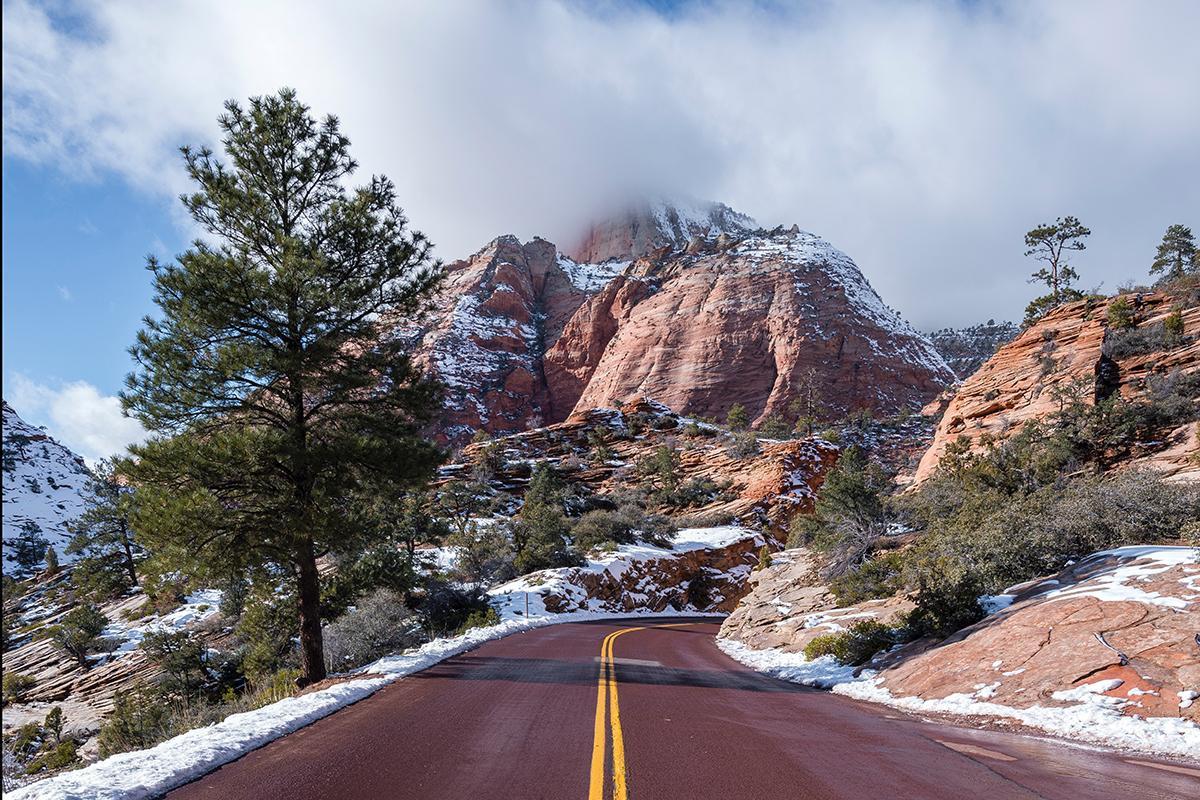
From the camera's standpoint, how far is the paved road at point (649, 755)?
554 cm

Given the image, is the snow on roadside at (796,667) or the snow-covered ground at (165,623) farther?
the snow-covered ground at (165,623)

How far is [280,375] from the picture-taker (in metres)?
12.5

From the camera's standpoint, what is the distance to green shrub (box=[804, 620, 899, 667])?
39.4ft

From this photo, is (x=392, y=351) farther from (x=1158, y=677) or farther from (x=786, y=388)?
(x=786, y=388)

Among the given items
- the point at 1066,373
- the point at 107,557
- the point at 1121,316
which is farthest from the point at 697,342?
the point at 107,557

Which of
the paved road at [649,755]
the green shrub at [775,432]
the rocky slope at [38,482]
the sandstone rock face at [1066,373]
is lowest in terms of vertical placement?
the paved road at [649,755]

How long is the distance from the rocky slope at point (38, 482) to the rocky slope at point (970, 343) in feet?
565

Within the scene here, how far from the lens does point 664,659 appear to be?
1474cm

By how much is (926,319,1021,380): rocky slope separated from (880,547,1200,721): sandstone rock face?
12006cm

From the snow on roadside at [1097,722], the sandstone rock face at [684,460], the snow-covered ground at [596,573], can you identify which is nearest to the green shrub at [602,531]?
the snow-covered ground at [596,573]

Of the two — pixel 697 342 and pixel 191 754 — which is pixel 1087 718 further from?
pixel 697 342

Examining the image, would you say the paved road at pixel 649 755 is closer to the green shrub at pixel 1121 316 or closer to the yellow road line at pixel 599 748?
the yellow road line at pixel 599 748

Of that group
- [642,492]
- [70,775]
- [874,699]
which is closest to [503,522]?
[642,492]

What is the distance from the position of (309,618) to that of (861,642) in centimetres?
1123
